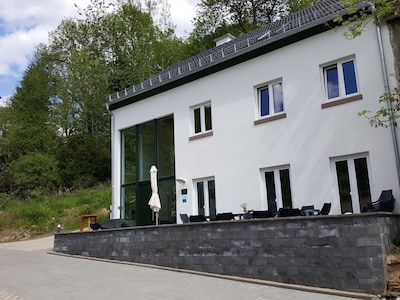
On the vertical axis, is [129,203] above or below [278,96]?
below

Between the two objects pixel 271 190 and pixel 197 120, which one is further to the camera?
pixel 197 120

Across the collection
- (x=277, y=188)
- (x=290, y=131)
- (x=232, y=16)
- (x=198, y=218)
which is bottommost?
(x=198, y=218)

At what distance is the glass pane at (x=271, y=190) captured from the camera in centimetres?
1197

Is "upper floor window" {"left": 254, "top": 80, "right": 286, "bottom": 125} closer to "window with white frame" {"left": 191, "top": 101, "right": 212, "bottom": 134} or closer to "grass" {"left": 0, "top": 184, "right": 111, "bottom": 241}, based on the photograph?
"window with white frame" {"left": 191, "top": 101, "right": 212, "bottom": 134}

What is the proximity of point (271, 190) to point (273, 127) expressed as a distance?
1918 millimetres

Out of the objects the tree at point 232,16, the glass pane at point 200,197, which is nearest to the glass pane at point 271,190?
the glass pane at point 200,197

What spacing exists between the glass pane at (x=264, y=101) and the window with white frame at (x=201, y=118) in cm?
214

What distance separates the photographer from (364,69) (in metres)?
10.5

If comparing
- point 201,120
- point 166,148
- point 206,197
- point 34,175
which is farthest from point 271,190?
point 34,175

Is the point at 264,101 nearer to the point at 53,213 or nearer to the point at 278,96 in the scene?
the point at 278,96

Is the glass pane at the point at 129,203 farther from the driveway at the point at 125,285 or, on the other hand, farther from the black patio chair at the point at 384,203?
the black patio chair at the point at 384,203

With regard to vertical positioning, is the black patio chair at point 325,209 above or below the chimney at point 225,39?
below

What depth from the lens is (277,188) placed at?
11953 mm

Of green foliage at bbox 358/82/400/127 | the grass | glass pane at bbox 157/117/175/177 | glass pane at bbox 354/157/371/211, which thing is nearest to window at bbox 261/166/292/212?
glass pane at bbox 354/157/371/211
